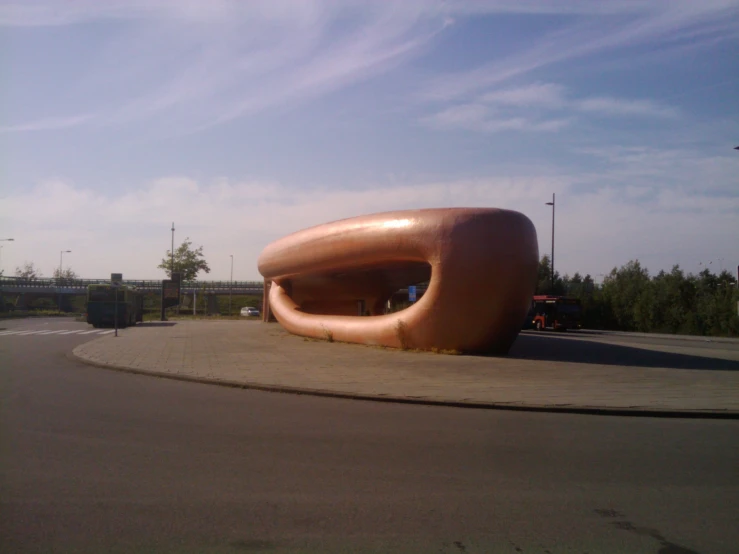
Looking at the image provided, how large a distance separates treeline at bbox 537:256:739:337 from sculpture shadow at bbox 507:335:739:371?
19967mm

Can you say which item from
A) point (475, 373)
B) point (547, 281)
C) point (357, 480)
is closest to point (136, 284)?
point (547, 281)

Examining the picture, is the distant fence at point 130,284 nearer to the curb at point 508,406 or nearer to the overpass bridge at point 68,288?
the overpass bridge at point 68,288

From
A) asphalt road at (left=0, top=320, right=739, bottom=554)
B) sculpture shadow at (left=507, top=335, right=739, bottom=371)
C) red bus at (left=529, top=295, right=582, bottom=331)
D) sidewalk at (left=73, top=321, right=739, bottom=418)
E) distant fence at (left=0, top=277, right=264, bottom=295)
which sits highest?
distant fence at (left=0, top=277, right=264, bottom=295)

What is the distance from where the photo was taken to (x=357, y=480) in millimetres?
6699

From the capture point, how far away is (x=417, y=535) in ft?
17.0

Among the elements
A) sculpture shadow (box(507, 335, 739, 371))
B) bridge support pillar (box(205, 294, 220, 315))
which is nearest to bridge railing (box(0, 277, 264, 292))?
bridge support pillar (box(205, 294, 220, 315))

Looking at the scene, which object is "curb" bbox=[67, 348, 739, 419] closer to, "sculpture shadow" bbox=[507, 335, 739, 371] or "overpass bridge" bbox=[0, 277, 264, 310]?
"sculpture shadow" bbox=[507, 335, 739, 371]

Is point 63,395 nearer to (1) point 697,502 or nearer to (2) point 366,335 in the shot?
(1) point 697,502

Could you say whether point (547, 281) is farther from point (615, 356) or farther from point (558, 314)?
point (615, 356)

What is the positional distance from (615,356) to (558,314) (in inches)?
903

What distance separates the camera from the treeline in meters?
43.0

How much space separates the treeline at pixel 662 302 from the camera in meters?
43.0

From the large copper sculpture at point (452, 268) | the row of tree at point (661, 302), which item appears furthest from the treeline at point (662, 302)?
the large copper sculpture at point (452, 268)

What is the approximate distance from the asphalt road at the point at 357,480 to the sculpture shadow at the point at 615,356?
9.51 m
